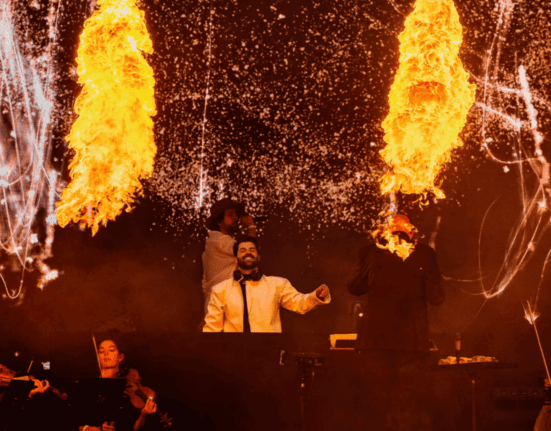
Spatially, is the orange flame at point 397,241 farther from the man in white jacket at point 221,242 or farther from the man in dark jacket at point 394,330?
the man in white jacket at point 221,242

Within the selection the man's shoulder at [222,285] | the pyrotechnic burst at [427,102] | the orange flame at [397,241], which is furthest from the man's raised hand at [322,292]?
the pyrotechnic burst at [427,102]

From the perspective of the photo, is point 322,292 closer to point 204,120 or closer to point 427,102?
point 427,102

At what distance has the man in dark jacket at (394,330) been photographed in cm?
593

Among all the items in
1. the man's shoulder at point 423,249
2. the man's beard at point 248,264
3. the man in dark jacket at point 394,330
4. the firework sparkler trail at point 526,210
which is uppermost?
the firework sparkler trail at point 526,210

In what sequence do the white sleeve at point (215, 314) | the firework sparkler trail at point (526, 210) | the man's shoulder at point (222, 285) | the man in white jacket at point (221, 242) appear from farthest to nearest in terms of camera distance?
the firework sparkler trail at point (526, 210) → the man in white jacket at point (221, 242) → the man's shoulder at point (222, 285) → the white sleeve at point (215, 314)

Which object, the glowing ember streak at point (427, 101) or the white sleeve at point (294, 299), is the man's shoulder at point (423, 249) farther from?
the glowing ember streak at point (427, 101)

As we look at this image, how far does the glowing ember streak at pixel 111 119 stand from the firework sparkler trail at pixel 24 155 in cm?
53

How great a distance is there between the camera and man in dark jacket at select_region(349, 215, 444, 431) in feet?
19.4

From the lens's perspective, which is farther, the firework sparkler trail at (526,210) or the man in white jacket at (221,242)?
the firework sparkler trail at (526,210)

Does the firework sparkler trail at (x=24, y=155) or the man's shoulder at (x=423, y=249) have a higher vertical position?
the firework sparkler trail at (x=24, y=155)

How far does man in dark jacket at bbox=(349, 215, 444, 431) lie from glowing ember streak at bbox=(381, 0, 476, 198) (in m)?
3.02

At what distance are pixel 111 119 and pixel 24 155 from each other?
1.44 metres

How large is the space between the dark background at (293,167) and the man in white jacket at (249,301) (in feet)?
8.12

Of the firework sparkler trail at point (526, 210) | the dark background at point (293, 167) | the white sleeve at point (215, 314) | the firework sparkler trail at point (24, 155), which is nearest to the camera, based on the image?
the white sleeve at point (215, 314)
